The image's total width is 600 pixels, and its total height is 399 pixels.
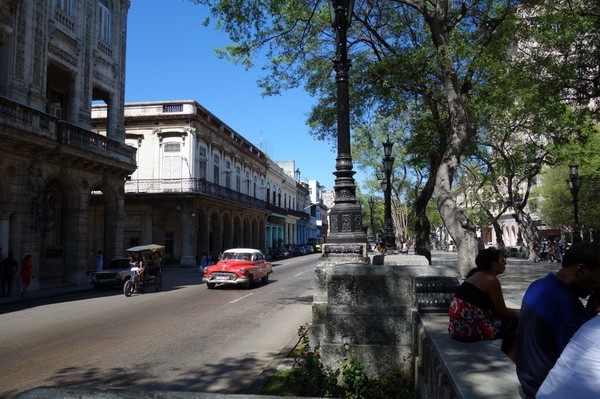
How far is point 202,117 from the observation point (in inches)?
1390

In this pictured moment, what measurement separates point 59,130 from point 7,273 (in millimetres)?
6246

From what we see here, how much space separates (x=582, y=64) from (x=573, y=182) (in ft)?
26.6

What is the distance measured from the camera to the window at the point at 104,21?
23.0m

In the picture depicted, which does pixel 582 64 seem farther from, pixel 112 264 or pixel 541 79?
pixel 112 264

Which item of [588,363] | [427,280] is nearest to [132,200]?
Answer: [427,280]

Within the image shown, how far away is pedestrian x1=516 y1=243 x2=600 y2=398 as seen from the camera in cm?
258

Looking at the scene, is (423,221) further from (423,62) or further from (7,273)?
(7,273)

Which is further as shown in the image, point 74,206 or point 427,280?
point 74,206

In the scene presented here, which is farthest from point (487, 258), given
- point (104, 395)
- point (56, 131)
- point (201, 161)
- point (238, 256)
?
point (201, 161)

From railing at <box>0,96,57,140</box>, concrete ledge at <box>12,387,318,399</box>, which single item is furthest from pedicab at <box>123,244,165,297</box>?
concrete ledge at <box>12,387,318,399</box>

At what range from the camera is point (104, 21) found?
76.9 ft

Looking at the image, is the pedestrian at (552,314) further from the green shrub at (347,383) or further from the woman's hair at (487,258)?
the green shrub at (347,383)

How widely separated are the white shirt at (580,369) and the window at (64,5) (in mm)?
23126

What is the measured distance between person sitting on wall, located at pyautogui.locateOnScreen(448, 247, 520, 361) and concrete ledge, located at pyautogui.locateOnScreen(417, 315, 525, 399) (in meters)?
0.17
